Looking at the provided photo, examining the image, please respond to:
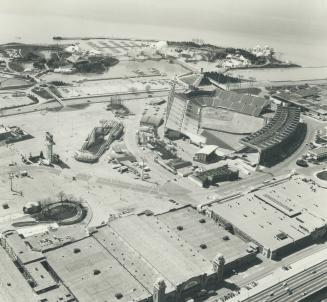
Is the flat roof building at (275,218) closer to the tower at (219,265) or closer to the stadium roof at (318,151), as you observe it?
the tower at (219,265)

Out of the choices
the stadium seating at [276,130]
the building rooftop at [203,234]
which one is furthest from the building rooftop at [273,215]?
the stadium seating at [276,130]

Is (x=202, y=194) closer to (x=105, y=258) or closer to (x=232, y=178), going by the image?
(x=232, y=178)

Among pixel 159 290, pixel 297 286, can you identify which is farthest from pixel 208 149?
pixel 159 290

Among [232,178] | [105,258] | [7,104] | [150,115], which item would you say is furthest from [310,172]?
[7,104]

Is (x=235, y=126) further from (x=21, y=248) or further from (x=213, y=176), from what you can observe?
(x=21, y=248)

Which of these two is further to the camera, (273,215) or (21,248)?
(273,215)

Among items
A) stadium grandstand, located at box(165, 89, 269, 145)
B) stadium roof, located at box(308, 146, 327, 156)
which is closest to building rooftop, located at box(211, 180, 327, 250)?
stadium roof, located at box(308, 146, 327, 156)

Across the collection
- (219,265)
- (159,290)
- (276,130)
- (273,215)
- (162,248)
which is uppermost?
(276,130)
